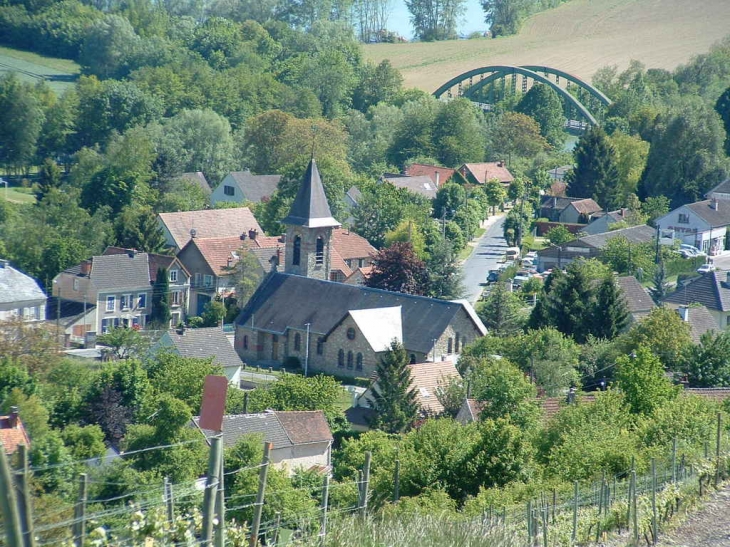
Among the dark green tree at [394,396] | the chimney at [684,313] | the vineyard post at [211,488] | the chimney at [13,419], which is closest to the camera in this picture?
the vineyard post at [211,488]

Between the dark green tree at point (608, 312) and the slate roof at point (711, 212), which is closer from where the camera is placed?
the dark green tree at point (608, 312)

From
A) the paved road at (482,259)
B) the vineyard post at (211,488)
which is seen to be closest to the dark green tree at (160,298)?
the paved road at (482,259)

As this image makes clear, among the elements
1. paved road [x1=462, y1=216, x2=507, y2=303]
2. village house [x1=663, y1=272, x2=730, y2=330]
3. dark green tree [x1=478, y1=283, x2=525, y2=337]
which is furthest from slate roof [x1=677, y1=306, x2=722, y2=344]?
paved road [x1=462, y1=216, x2=507, y2=303]

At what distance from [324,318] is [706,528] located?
108 ft

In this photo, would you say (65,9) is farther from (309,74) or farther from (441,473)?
(441,473)

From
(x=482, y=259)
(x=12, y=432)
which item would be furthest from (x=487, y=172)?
(x=12, y=432)

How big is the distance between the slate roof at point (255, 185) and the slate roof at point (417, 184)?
6950 millimetres

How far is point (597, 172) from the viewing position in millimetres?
81688

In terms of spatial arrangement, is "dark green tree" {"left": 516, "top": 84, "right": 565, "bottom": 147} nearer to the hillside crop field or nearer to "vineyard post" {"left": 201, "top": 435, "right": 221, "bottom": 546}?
the hillside crop field

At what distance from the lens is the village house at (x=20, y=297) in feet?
171

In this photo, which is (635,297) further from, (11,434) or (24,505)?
(24,505)

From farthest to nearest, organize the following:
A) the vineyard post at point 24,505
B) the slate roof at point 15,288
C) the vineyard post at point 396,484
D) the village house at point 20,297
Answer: the slate roof at point 15,288 → the village house at point 20,297 → the vineyard post at point 396,484 → the vineyard post at point 24,505

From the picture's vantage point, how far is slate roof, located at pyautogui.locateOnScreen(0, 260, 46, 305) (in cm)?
5247

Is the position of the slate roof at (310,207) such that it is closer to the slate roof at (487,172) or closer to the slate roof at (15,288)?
the slate roof at (15,288)
